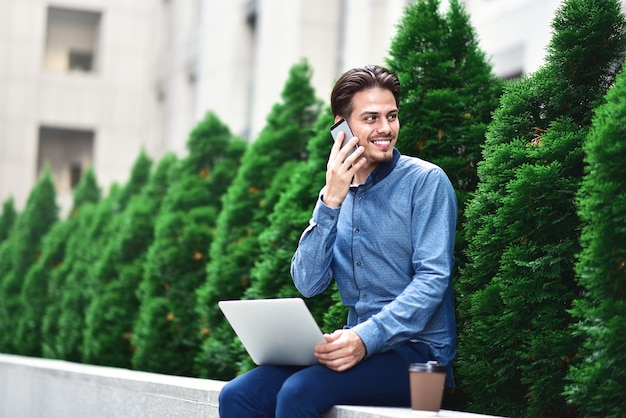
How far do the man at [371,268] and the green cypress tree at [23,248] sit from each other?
10.8 m

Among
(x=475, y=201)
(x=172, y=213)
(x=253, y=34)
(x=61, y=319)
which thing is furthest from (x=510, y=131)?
(x=253, y=34)

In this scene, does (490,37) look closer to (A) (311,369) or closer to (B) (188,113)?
(A) (311,369)

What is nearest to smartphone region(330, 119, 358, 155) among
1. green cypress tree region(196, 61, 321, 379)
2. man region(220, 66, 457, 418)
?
man region(220, 66, 457, 418)

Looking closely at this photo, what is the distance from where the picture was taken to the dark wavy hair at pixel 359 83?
15.8 ft

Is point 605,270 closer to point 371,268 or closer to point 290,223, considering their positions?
point 371,268

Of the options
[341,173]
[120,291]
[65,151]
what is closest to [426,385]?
[341,173]

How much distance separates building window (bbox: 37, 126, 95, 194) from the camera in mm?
34375

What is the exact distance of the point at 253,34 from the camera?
21.7 m

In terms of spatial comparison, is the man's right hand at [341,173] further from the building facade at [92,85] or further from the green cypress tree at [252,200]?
the building facade at [92,85]

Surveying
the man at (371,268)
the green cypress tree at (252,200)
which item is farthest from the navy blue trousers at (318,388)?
the green cypress tree at (252,200)

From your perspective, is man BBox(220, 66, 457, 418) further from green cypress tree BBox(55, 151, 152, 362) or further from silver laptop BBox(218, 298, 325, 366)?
green cypress tree BBox(55, 151, 152, 362)

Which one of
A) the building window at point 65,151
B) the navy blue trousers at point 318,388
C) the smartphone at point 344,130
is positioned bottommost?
the navy blue trousers at point 318,388

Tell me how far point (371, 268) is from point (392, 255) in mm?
119

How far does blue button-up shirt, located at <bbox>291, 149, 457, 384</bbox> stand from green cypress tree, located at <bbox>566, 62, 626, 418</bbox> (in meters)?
0.65
